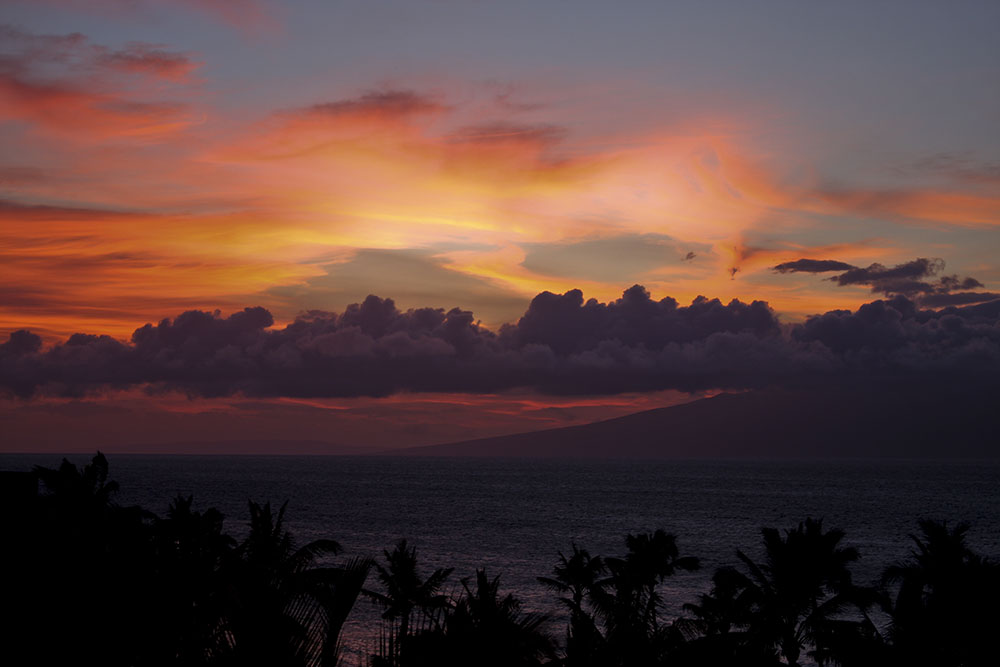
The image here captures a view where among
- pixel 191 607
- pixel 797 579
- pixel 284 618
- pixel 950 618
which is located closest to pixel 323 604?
pixel 284 618

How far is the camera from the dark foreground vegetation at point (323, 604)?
1062 cm

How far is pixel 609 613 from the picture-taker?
49.2 metres

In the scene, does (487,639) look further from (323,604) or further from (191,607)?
(191,607)

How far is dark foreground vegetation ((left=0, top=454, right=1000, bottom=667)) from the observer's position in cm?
1062

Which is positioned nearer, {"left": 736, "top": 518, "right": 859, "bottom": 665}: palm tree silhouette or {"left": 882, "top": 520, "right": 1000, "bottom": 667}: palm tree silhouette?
{"left": 882, "top": 520, "right": 1000, "bottom": 667}: palm tree silhouette

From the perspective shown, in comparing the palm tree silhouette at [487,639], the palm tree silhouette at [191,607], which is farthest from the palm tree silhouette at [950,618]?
the palm tree silhouette at [487,639]

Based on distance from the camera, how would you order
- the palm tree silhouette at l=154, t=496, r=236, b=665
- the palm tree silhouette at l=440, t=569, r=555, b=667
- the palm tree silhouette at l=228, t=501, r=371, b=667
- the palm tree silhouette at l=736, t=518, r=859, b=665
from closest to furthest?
the palm tree silhouette at l=228, t=501, r=371, b=667, the palm tree silhouette at l=154, t=496, r=236, b=665, the palm tree silhouette at l=440, t=569, r=555, b=667, the palm tree silhouette at l=736, t=518, r=859, b=665

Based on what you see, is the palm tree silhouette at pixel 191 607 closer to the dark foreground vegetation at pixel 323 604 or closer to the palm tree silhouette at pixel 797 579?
the dark foreground vegetation at pixel 323 604

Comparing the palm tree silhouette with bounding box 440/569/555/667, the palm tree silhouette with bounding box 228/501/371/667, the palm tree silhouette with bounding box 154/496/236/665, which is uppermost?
the palm tree silhouette with bounding box 228/501/371/667

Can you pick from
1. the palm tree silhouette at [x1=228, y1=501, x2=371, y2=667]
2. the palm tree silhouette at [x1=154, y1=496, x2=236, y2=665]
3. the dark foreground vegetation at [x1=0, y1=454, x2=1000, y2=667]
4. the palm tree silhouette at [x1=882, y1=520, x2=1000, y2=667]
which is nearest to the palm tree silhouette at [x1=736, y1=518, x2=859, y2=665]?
the dark foreground vegetation at [x1=0, y1=454, x2=1000, y2=667]

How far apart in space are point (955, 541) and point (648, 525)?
144977mm

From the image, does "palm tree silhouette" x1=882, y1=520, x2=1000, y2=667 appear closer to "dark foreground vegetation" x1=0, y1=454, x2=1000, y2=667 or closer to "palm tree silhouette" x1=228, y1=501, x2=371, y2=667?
"dark foreground vegetation" x1=0, y1=454, x2=1000, y2=667

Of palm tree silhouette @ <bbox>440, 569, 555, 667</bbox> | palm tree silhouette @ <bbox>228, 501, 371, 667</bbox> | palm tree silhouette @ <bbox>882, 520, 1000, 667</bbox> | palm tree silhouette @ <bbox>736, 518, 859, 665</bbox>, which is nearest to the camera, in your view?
palm tree silhouette @ <bbox>228, 501, 371, 667</bbox>

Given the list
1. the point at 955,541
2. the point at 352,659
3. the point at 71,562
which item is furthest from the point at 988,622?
the point at 352,659
